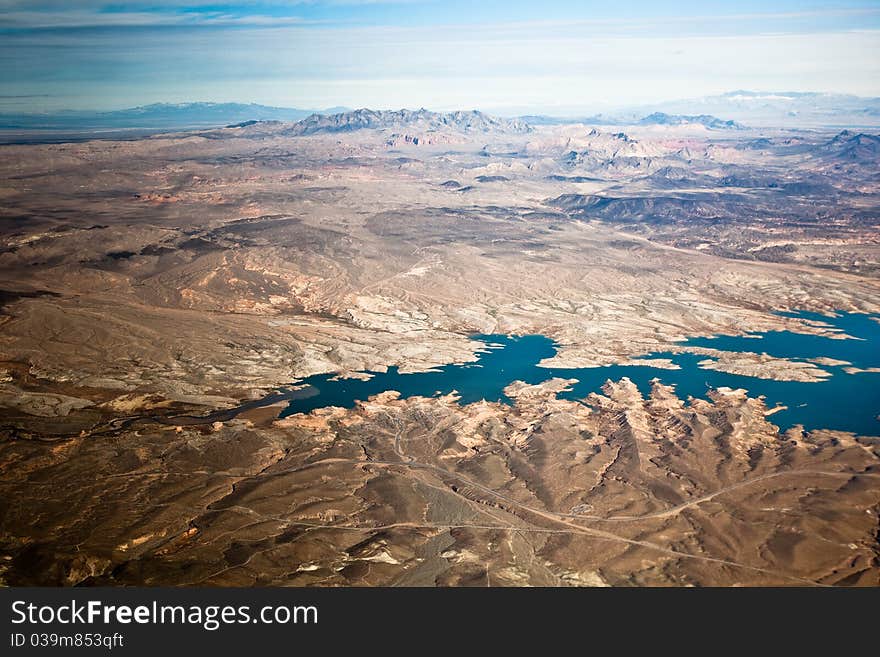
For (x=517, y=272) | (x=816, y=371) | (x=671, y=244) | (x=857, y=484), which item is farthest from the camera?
(x=671, y=244)

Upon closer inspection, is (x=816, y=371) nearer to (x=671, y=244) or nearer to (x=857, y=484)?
(x=857, y=484)

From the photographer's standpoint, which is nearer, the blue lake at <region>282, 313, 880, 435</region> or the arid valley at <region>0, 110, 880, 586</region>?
the arid valley at <region>0, 110, 880, 586</region>

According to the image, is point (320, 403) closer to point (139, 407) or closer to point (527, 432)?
point (139, 407)

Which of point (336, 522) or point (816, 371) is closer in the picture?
point (336, 522)

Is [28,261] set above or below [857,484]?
above

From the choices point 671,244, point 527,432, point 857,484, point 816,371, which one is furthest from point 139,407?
point 671,244

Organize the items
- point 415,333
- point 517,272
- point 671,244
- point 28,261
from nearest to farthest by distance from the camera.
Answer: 1. point 415,333
2. point 28,261
3. point 517,272
4. point 671,244

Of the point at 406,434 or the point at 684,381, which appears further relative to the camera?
the point at 684,381

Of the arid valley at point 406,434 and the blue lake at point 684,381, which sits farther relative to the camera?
the blue lake at point 684,381
